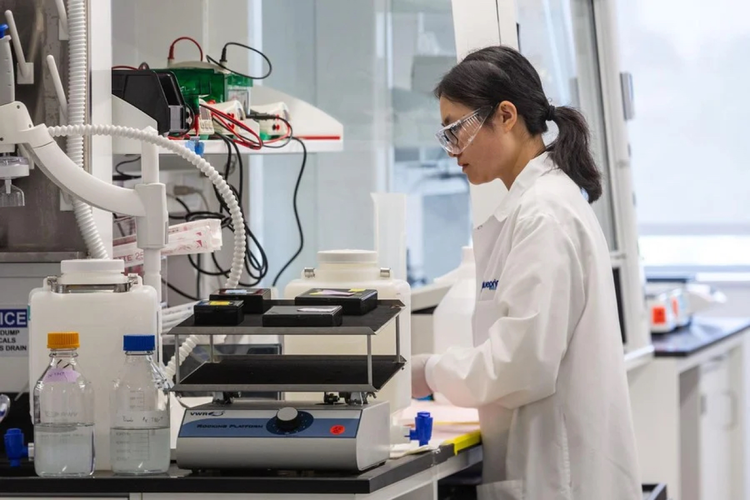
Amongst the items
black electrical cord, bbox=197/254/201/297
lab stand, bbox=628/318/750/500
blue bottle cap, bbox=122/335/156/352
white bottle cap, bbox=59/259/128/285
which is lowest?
lab stand, bbox=628/318/750/500

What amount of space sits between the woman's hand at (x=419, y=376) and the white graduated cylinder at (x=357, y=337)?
0.10 m

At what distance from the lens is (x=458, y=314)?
2.31m

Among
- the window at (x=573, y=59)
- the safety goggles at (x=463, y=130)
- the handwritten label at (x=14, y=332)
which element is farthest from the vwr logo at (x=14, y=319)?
the window at (x=573, y=59)

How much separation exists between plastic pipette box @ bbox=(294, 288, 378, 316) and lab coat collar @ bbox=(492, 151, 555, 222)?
38 cm

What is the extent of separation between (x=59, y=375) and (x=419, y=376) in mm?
721

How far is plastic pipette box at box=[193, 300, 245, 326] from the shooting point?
1528 millimetres

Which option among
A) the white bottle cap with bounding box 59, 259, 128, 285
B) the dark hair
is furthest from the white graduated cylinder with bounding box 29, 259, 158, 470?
the dark hair

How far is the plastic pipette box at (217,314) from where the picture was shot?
1.53 meters

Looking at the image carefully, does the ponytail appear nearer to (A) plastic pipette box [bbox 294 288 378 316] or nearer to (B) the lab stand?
(A) plastic pipette box [bbox 294 288 378 316]

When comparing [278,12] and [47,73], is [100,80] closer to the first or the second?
[47,73]

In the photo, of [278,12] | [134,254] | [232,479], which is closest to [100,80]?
[134,254]

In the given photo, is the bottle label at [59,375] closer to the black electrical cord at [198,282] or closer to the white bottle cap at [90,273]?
the white bottle cap at [90,273]

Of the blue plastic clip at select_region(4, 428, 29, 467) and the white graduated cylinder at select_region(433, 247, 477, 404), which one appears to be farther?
the white graduated cylinder at select_region(433, 247, 477, 404)

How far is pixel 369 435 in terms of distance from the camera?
5.05 feet
